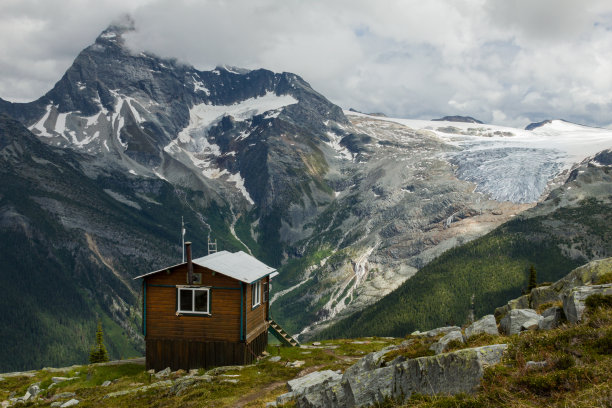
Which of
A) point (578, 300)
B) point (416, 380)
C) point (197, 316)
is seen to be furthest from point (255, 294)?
point (578, 300)

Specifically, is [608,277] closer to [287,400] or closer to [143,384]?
[287,400]

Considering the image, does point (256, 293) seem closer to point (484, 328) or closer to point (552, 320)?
point (484, 328)

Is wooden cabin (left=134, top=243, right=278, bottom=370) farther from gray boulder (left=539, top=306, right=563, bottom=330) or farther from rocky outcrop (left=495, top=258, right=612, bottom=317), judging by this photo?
gray boulder (left=539, top=306, right=563, bottom=330)

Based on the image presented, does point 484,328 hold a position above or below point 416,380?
above

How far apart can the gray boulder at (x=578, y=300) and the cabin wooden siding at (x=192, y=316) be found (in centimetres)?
2954

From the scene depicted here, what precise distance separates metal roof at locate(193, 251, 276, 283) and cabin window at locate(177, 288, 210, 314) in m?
2.31

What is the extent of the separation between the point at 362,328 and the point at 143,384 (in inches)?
6605

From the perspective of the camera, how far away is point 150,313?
145ft

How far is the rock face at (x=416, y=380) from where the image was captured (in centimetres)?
1402

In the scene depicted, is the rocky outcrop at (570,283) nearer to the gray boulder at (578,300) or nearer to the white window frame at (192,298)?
the gray boulder at (578,300)

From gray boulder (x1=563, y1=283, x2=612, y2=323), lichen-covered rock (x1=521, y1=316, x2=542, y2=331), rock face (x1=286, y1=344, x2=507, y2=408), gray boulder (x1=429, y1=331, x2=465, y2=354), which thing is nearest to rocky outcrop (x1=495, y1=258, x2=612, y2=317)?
lichen-covered rock (x1=521, y1=316, x2=542, y2=331)

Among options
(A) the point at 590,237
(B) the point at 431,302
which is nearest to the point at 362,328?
(B) the point at 431,302

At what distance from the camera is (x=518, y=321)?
2136 cm

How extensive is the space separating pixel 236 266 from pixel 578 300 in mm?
33554
